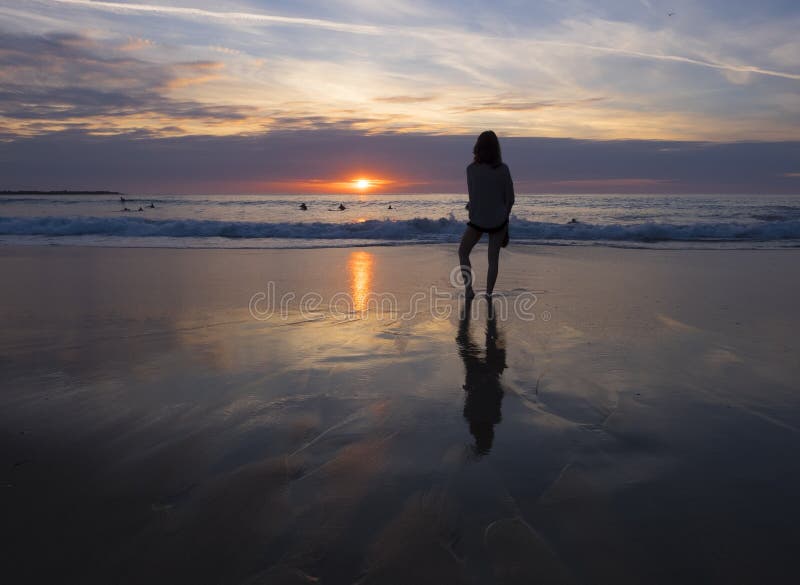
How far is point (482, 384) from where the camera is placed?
332cm

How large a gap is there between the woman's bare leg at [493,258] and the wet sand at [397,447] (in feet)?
3.99

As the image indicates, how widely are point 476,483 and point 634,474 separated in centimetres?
63

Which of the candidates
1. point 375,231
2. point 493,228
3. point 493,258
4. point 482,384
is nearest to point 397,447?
point 482,384

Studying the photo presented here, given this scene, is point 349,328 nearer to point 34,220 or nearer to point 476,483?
point 476,483

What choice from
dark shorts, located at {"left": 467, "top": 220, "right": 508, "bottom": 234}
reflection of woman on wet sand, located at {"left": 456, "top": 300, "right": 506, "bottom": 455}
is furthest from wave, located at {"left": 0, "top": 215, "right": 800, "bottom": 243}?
reflection of woman on wet sand, located at {"left": 456, "top": 300, "right": 506, "bottom": 455}

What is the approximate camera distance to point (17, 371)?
348 cm

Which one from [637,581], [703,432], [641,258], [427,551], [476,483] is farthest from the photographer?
[641,258]

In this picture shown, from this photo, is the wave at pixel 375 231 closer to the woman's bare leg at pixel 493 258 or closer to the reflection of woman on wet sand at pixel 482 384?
the woman's bare leg at pixel 493 258

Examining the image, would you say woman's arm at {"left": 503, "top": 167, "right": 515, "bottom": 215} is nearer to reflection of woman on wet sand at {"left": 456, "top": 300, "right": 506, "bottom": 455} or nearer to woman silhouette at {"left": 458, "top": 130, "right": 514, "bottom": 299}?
woman silhouette at {"left": 458, "top": 130, "right": 514, "bottom": 299}

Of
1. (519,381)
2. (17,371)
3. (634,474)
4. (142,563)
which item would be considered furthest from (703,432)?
(17,371)

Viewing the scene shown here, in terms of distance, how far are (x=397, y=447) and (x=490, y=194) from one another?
477 centimetres

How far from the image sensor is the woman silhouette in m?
6.60

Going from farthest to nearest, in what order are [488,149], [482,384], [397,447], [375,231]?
1. [375,231]
2. [488,149]
3. [482,384]
4. [397,447]

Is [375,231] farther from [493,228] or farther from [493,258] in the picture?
[493,258]
